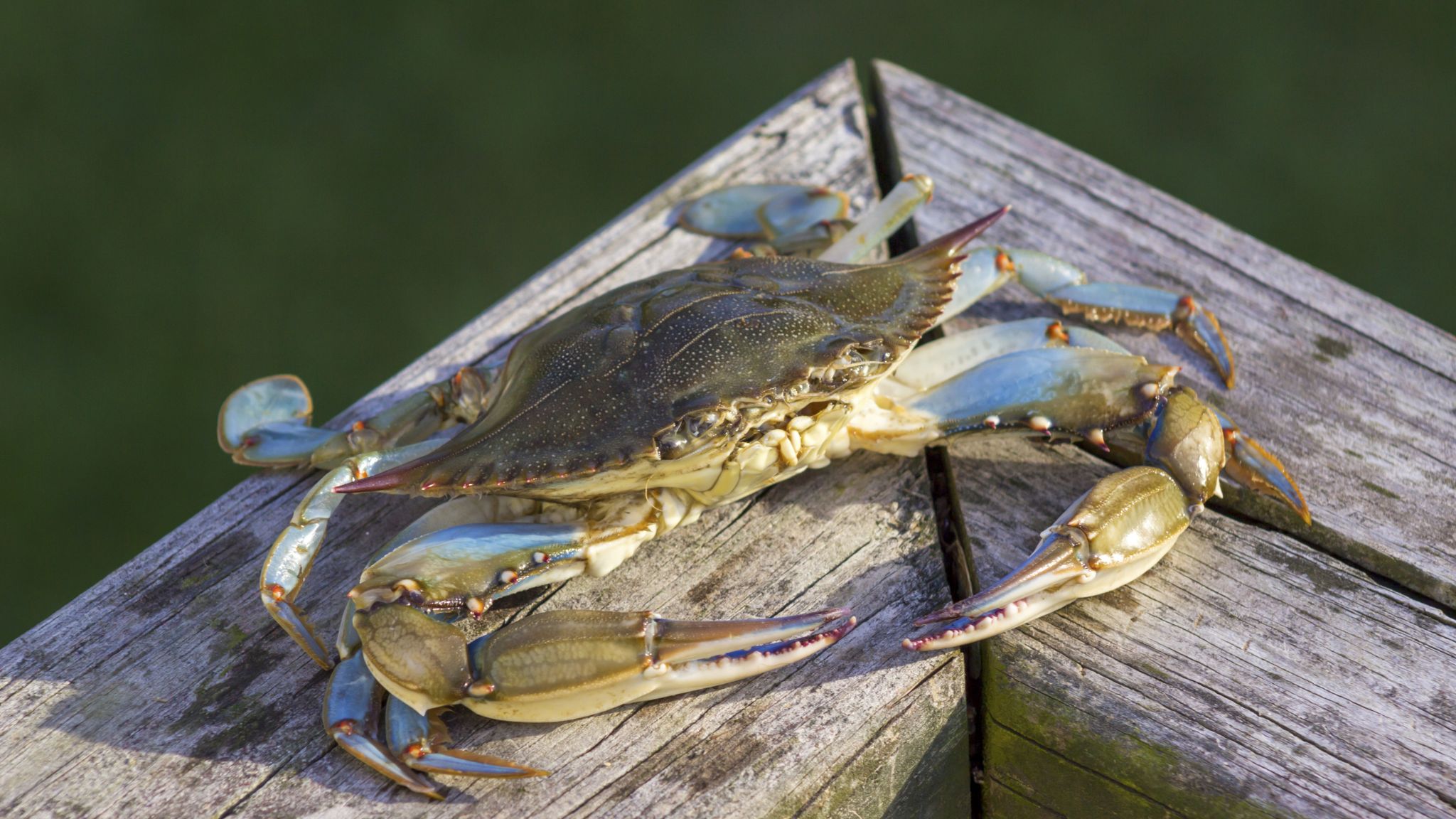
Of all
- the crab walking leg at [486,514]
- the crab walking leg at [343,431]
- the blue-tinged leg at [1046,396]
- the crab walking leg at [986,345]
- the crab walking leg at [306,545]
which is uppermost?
the crab walking leg at [343,431]

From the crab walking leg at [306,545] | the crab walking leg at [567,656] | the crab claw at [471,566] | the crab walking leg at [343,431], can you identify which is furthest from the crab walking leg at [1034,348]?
the crab walking leg at [306,545]

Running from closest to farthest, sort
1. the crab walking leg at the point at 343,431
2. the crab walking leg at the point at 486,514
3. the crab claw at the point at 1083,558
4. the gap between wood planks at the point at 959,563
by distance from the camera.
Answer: the crab claw at the point at 1083,558
the gap between wood planks at the point at 959,563
the crab walking leg at the point at 486,514
the crab walking leg at the point at 343,431

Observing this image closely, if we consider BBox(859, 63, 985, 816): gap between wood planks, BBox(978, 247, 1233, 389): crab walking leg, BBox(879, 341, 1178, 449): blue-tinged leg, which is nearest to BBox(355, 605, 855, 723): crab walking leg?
BBox(859, 63, 985, 816): gap between wood planks

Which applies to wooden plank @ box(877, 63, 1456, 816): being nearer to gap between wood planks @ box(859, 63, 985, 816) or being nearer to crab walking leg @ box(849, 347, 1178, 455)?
gap between wood planks @ box(859, 63, 985, 816)

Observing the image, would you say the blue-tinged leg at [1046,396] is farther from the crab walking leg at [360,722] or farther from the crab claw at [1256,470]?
the crab walking leg at [360,722]

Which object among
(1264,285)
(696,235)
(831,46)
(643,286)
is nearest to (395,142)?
(831,46)

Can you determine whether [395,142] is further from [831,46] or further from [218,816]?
[218,816]

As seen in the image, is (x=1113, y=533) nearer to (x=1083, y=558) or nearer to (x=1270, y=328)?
(x=1083, y=558)
